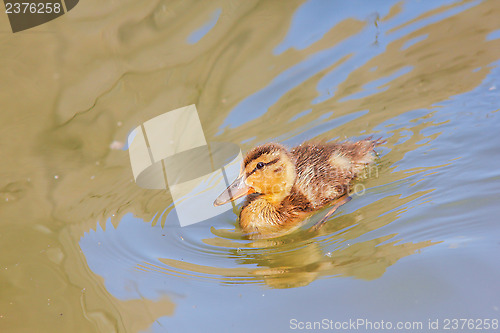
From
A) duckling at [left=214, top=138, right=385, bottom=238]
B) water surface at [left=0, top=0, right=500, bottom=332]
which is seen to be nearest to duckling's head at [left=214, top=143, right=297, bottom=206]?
duckling at [left=214, top=138, right=385, bottom=238]

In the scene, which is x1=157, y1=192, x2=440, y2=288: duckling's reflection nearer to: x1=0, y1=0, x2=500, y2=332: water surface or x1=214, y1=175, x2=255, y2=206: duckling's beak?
x1=0, y1=0, x2=500, y2=332: water surface

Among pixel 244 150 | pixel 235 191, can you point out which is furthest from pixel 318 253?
pixel 244 150

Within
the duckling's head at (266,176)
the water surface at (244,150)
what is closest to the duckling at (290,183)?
the duckling's head at (266,176)

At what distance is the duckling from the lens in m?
2.93

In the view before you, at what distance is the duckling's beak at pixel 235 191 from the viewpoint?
9.41 ft

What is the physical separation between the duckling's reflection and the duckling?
15 centimetres

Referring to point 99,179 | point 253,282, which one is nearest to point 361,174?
Answer: point 253,282

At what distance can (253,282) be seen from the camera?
2268 mm

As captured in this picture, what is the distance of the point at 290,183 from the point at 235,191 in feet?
1.21

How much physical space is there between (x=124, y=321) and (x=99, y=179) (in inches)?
51.7

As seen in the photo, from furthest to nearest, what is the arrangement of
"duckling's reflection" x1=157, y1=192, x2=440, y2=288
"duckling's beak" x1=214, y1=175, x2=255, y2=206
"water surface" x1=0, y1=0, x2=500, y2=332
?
"duckling's beak" x1=214, y1=175, x2=255, y2=206 < "duckling's reflection" x1=157, y1=192, x2=440, y2=288 < "water surface" x1=0, y1=0, x2=500, y2=332

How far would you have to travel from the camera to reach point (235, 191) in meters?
2.94

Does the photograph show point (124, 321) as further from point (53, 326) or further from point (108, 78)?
point (108, 78)

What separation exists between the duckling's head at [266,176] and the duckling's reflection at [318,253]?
27 cm
